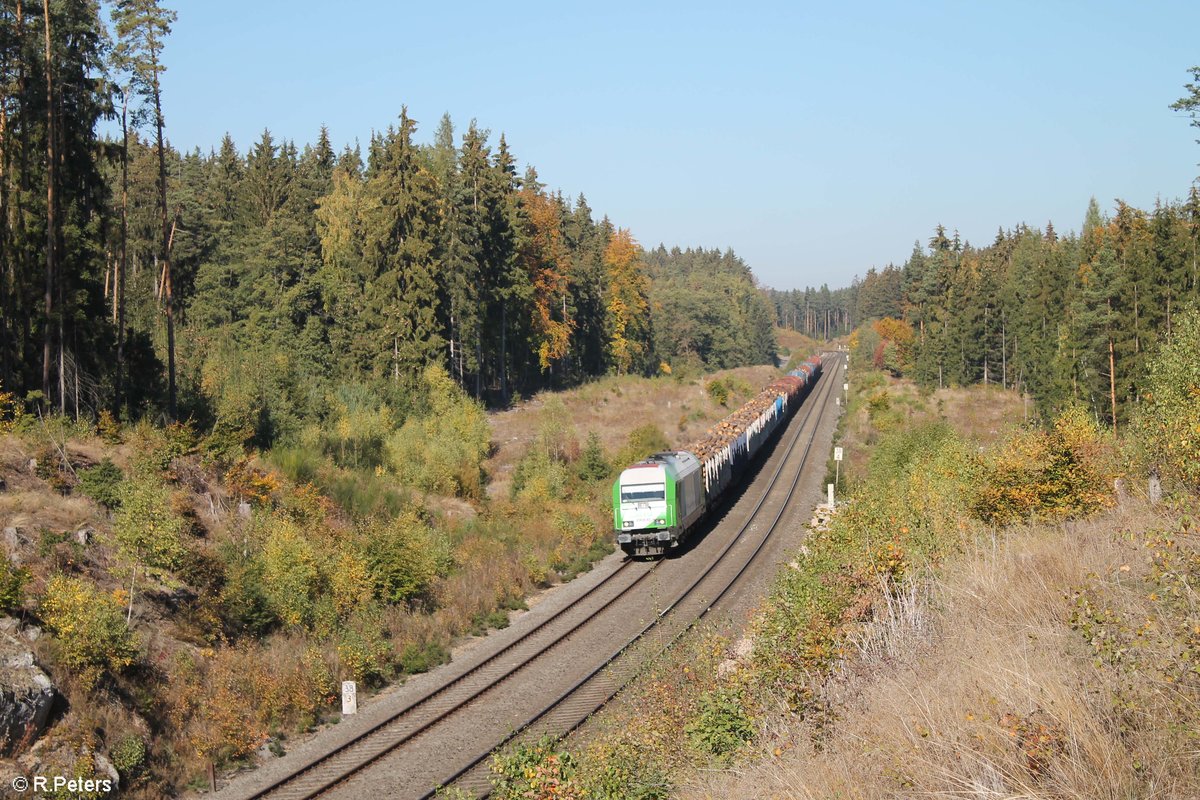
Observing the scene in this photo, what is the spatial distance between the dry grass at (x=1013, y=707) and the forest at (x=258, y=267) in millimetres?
25494

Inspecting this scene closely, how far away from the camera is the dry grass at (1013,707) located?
6984mm

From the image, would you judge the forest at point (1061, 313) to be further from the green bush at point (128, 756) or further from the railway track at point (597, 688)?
the green bush at point (128, 756)

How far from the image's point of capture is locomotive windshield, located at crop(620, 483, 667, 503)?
2947 cm

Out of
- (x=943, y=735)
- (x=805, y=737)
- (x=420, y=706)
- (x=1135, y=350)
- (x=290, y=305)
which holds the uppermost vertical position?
(x=290, y=305)

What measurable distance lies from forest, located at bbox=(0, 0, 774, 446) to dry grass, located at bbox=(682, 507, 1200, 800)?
25494 millimetres

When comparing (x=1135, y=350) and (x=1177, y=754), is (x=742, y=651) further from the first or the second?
(x=1135, y=350)

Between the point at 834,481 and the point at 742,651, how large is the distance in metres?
25.4

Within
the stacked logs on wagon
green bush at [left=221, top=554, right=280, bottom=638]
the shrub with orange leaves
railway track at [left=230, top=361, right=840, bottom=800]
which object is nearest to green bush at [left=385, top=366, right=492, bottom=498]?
Result: the stacked logs on wagon

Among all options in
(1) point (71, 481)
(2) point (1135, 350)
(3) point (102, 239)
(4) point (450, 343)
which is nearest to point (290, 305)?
(4) point (450, 343)

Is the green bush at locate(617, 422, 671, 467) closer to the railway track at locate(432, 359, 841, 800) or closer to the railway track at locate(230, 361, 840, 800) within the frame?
the railway track at locate(432, 359, 841, 800)

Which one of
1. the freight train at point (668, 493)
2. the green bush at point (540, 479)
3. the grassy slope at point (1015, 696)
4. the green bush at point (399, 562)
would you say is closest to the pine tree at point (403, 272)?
the green bush at point (540, 479)

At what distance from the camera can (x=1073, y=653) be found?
8.99 meters

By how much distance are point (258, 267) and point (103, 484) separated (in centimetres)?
3256

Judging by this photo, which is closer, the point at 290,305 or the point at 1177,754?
the point at 1177,754
